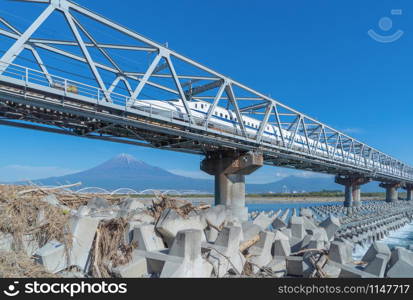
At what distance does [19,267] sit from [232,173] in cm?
2222

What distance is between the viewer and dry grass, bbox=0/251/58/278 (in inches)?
154

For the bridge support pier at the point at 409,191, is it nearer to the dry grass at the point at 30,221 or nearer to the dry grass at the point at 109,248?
the dry grass at the point at 109,248

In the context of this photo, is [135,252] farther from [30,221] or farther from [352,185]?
[352,185]

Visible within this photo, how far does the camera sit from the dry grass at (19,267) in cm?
392

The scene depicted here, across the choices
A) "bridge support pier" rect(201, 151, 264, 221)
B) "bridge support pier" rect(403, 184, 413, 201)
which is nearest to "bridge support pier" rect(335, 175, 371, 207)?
"bridge support pier" rect(201, 151, 264, 221)

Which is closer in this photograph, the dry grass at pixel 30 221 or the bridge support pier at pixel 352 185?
the dry grass at pixel 30 221

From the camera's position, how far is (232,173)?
Result: 25703 mm

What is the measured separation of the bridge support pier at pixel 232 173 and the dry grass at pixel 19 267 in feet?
67.3

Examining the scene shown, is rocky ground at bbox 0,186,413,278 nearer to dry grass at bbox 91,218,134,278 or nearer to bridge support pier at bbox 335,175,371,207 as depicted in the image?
dry grass at bbox 91,218,134,278

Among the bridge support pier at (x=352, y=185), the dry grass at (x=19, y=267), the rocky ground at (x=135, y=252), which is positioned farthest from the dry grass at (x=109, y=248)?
the bridge support pier at (x=352, y=185)

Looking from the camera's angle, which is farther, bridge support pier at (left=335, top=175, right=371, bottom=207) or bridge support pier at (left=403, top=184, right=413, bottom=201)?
bridge support pier at (left=403, top=184, right=413, bottom=201)

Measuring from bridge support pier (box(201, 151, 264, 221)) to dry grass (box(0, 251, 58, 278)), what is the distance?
67.3 feet

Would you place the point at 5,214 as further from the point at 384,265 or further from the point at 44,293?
the point at 384,265

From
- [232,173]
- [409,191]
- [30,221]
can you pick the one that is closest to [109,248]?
[30,221]
